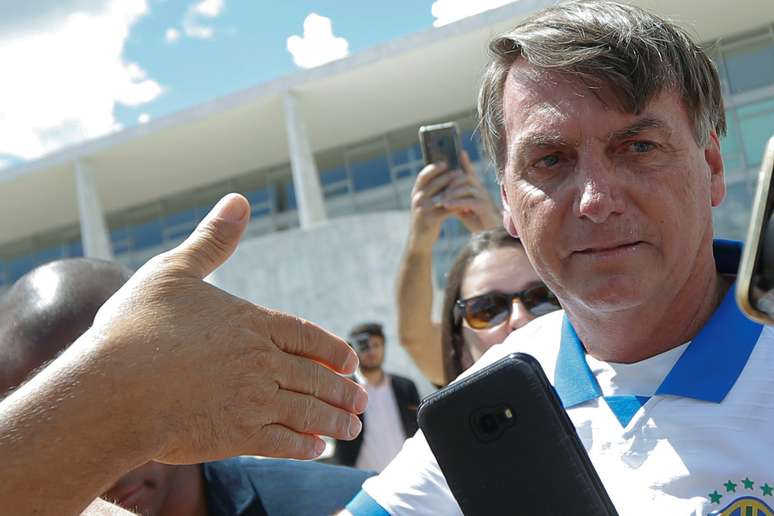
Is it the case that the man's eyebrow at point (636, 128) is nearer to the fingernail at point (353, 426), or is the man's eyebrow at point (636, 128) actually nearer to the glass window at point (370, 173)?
the fingernail at point (353, 426)

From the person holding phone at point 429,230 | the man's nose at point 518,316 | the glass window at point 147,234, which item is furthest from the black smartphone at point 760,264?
the glass window at point 147,234

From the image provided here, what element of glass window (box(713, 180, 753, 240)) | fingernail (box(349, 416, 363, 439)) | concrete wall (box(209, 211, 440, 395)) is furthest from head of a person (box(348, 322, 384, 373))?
glass window (box(713, 180, 753, 240))

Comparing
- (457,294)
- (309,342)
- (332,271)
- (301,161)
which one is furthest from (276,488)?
(301,161)

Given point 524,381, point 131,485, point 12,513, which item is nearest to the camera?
point 12,513

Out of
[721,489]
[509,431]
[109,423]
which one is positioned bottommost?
[721,489]

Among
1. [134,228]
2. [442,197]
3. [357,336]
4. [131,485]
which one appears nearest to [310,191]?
[134,228]

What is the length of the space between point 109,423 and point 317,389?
1.09ft

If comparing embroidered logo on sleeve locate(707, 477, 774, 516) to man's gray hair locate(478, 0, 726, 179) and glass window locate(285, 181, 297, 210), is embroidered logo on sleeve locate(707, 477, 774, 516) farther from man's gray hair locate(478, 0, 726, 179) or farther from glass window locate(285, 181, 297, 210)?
glass window locate(285, 181, 297, 210)

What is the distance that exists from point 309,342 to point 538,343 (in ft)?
2.38

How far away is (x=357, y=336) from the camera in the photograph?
764 centimetres

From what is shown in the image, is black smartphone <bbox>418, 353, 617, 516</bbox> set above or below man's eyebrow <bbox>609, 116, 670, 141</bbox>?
below

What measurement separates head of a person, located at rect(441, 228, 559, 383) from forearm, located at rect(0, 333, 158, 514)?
1738mm

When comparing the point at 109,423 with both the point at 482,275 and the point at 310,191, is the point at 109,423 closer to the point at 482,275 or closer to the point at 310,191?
the point at 482,275

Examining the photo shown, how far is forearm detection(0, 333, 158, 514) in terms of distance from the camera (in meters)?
1.17
